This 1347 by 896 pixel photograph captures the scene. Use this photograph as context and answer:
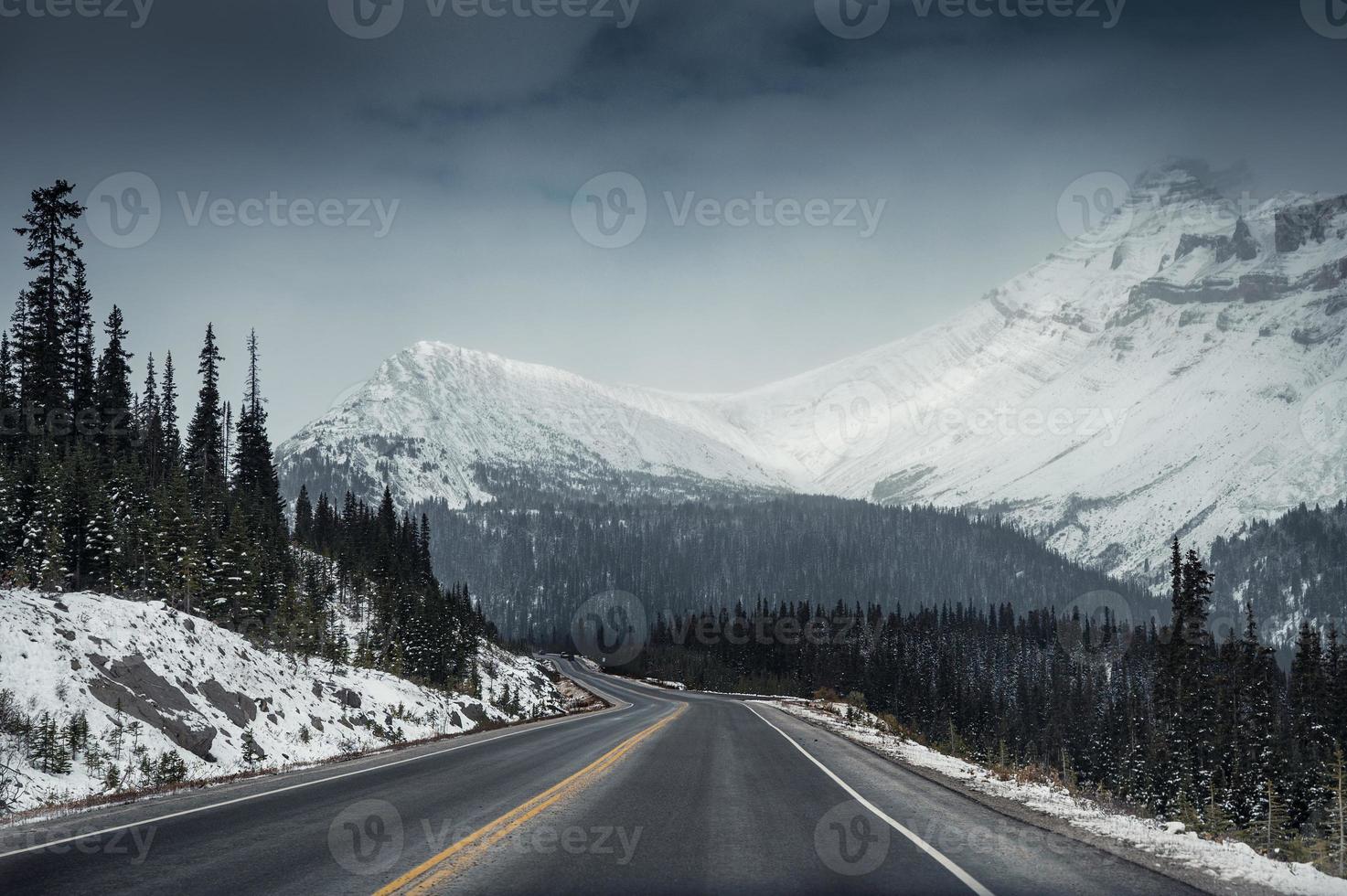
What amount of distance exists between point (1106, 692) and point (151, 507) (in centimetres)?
12375

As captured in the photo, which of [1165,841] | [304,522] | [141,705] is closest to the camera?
[1165,841]

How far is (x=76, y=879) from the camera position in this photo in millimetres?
7531

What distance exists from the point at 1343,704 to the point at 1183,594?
1839cm

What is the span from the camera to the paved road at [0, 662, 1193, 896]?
24.8 feet

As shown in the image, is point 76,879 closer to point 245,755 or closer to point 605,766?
point 605,766

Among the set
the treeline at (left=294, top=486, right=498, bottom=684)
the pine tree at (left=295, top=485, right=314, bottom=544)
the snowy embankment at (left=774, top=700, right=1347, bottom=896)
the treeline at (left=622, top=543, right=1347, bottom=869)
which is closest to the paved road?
the snowy embankment at (left=774, top=700, right=1347, bottom=896)

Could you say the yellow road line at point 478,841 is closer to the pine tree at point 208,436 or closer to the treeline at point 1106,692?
the treeline at point 1106,692

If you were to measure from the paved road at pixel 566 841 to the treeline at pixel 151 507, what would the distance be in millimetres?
13941

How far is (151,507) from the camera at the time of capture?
148ft

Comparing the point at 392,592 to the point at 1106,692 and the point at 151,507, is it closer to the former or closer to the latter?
the point at 151,507

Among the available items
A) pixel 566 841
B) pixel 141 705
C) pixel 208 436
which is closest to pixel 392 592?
pixel 208 436

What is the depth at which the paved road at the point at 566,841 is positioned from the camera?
757 centimetres

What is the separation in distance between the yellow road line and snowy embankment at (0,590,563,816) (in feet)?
25.8

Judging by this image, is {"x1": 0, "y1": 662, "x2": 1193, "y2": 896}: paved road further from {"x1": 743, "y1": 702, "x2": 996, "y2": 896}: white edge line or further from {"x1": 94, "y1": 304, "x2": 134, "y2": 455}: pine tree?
{"x1": 94, "y1": 304, "x2": 134, "y2": 455}: pine tree
